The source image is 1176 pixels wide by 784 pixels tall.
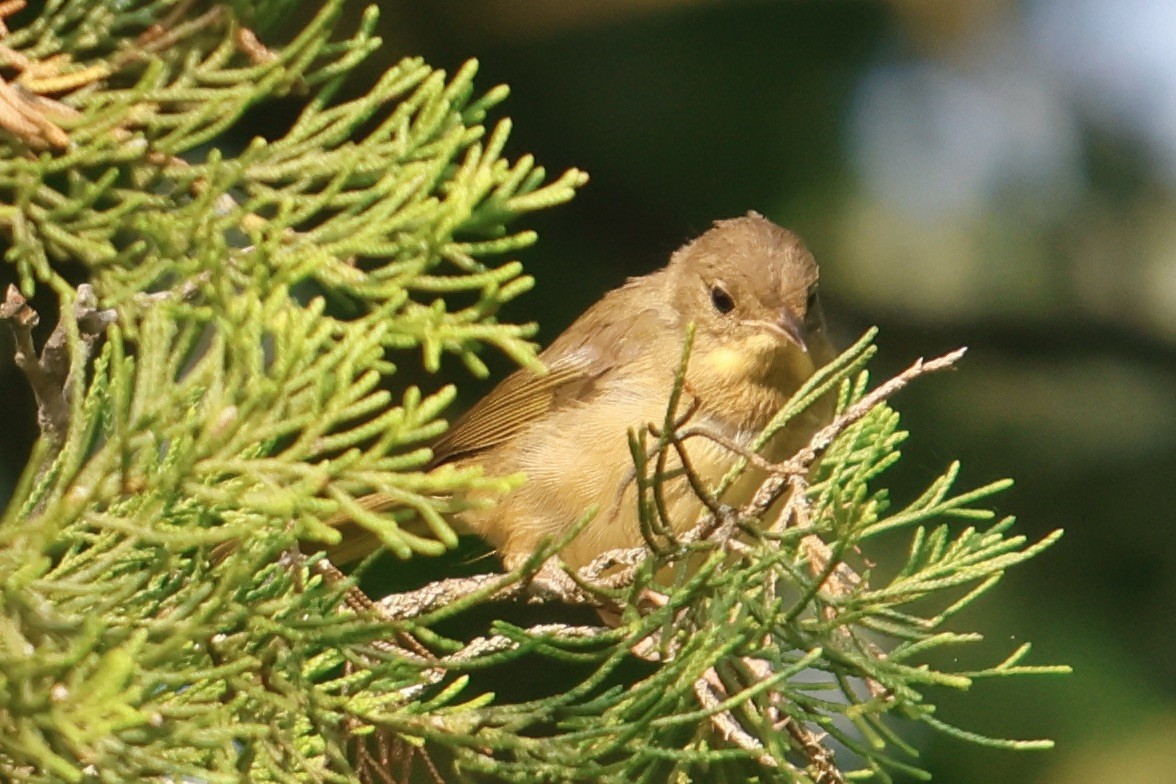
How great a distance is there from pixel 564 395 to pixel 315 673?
200cm

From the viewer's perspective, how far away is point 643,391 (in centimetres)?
415

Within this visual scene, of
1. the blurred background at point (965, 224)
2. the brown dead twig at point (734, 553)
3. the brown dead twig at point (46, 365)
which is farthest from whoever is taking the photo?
the blurred background at point (965, 224)

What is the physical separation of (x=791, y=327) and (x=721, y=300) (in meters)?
0.34

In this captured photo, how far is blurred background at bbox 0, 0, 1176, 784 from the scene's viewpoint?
4777 mm

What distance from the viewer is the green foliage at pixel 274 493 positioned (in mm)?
1726

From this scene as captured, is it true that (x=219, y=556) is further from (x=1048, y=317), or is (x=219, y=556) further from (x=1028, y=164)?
(x=1028, y=164)

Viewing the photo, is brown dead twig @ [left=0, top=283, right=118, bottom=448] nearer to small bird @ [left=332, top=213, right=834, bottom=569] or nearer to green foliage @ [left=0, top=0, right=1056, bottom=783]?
green foliage @ [left=0, top=0, right=1056, bottom=783]

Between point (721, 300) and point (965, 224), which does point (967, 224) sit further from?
point (721, 300)

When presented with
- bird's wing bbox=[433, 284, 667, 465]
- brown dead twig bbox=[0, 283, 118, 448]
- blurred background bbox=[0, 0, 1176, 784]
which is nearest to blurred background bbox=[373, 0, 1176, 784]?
blurred background bbox=[0, 0, 1176, 784]

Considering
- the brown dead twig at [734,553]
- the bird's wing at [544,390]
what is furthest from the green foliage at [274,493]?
the bird's wing at [544,390]

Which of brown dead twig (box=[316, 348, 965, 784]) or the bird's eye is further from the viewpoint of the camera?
the bird's eye

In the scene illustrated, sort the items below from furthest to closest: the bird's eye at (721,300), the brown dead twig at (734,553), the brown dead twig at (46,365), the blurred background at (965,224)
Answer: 1. the blurred background at (965,224)
2. the bird's eye at (721,300)
3. the brown dead twig at (734,553)
4. the brown dead twig at (46,365)

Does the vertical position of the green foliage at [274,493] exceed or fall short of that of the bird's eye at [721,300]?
it falls short

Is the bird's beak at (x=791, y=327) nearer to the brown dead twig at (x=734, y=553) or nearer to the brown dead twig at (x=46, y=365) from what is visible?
the brown dead twig at (x=734, y=553)
